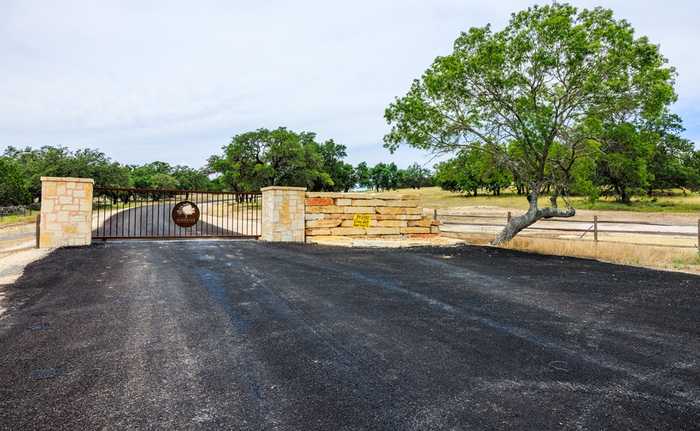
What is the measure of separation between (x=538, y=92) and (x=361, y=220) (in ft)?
23.5

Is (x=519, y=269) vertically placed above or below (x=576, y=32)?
below

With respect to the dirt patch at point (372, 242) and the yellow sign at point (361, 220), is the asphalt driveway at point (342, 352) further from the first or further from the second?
the yellow sign at point (361, 220)

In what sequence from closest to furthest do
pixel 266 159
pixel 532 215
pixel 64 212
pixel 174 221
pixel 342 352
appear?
pixel 342 352, pixel 64 212, pixel 174 221, pixel 532 215, pixel 266 159

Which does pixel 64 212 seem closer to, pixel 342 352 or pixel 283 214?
pixel 283 214

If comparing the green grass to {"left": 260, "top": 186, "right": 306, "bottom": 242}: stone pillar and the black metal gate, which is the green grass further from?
{"left": 260, "top": 186, "right": 306, "bottom": 242}: stone pillar

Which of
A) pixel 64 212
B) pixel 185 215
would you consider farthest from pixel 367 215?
pixel 64 212

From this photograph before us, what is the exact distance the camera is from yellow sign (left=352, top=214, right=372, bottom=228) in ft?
48.0

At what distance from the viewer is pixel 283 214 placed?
44.7 ft

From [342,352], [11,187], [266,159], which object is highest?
[266,159]

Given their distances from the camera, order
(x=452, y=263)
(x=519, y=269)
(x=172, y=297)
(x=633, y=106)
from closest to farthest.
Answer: (x=172, y=297)
(x=519, y=269)
(x=452, y=263)
(x=633, y=106)

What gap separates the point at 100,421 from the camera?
2.65 meters

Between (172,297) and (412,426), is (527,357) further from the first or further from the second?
(172,297)

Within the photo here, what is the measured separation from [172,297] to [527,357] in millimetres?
4643

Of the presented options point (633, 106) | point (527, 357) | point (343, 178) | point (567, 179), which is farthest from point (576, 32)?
point (343, 178)
